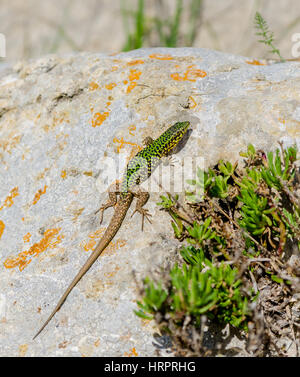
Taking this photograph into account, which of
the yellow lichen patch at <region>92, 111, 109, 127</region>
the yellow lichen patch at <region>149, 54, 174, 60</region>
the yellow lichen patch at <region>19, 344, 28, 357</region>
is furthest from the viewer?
the yellow lichen patch at <region>149, 54, 174, 60</region>

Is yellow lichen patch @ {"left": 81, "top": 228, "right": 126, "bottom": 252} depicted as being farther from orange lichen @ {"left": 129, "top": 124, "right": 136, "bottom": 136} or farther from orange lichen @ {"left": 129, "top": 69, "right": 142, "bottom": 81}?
orange lichen @ {"left": 129, "top": 69, "right": 142, "bottom": 81}

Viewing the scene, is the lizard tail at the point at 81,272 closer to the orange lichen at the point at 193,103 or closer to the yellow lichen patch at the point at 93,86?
the orange lichen at the point at 193,103

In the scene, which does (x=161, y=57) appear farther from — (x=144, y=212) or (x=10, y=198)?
(x=10, y=198)

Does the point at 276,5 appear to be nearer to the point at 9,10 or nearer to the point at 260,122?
the point at 260,122

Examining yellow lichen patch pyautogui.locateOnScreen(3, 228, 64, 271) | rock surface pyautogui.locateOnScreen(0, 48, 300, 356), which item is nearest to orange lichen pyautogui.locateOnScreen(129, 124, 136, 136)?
rock surface pyautogui.locateOnScreen(0, 48, 300, 356)

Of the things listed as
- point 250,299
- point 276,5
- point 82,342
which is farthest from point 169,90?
point 276,5

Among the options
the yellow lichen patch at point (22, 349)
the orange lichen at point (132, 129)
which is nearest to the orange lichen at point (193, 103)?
the orange lichen at point (132, 129)
